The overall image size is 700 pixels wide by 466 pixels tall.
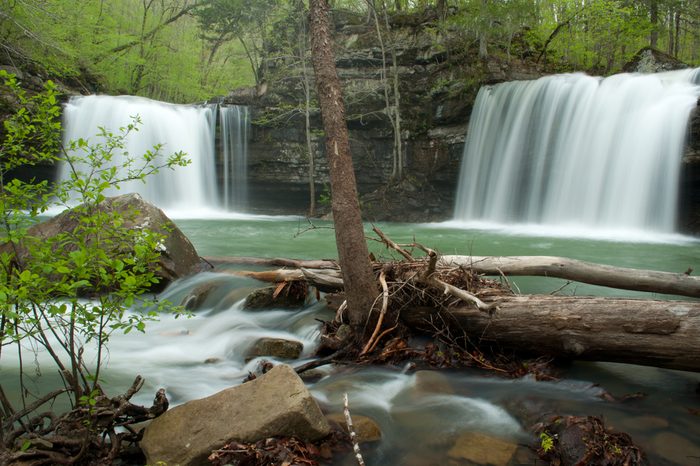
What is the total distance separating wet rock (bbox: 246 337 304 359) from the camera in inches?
213

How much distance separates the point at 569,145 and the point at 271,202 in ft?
43.1

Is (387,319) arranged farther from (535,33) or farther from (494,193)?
(535,33)

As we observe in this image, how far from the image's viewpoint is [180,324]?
22.4 ft

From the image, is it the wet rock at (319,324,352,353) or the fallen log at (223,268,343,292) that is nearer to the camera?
the wet rock at (319,324,352,353)

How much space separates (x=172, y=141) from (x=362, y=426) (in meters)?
20.3

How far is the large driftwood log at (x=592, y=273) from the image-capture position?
5.21 metres

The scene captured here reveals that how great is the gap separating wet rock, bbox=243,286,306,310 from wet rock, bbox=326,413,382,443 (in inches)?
120

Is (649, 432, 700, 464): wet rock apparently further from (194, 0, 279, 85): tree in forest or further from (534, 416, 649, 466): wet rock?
(194, 0, 279, 85): tree in forest

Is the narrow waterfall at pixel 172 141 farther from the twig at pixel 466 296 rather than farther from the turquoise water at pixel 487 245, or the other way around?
the twig at pixel 466 296

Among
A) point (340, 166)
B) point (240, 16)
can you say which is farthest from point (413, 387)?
point (240, 16)

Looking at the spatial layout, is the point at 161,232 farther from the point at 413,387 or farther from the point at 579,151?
the point at 579,151

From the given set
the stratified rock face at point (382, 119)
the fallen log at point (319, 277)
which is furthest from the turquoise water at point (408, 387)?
the stratified rock face at point (382, 119)

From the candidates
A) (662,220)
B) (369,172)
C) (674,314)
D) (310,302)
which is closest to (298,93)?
(369,172)

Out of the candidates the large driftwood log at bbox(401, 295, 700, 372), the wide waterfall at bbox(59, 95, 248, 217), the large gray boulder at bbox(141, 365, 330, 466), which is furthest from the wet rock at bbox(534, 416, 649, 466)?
the wide waterfall at bbox(59, 95, 248, 217)
